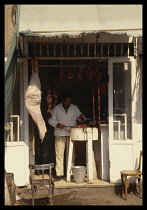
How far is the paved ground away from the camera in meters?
7.47

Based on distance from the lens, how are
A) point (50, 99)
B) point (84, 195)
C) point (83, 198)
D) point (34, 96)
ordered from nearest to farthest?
point (34, 96), point (83, 198), point (84, 195), point (50, 99)

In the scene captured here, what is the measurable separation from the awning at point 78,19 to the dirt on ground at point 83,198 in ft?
11.2

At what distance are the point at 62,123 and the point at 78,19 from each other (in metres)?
2.67

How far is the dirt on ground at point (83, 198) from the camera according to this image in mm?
7426

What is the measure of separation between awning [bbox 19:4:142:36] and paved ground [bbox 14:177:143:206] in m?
3.43

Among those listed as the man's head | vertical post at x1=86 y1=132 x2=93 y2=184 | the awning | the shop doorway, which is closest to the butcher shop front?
vertical post at x1=86 y1=132 x2=93 y2=184

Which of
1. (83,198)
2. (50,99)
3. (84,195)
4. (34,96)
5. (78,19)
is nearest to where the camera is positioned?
(78,19)

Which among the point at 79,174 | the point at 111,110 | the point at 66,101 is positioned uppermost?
the point at 66,101

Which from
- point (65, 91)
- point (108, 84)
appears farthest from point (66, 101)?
point (65, 91)

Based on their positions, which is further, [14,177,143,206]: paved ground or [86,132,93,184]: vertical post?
[86,132,93,184]: vertical post

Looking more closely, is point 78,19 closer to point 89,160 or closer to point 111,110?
point 111,110

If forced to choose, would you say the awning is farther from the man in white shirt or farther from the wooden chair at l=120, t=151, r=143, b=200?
the wooden chair at l=120, t=151, r=143, b=200

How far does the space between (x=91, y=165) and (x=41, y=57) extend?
2.73 m

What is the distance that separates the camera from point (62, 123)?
344 inches
